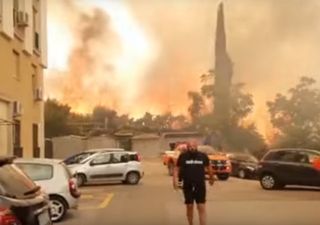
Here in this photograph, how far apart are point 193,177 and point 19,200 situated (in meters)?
6.86

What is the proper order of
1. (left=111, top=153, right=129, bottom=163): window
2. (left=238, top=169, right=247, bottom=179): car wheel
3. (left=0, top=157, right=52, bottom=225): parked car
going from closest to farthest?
(left=0, top=157, right=52, bottom=225): parked car < (left=111, top=153, right=129, bottom=163): window < (left=238, top=169, right=247, bottom=179): car wheel

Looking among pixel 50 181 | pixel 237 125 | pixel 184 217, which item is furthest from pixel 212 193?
pixel 237 125

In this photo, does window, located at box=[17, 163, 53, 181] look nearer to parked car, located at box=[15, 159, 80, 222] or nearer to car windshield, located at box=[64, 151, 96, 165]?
parked car, located at box=[15, 159, 80, 222]

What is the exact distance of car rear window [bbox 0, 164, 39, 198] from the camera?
285 inches

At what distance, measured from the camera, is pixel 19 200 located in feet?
23.4

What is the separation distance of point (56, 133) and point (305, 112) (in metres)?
31.5

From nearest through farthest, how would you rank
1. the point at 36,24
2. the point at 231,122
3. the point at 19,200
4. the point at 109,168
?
the point at 19,200 → the point at 109,168 → the point at 36,24 → the point at 231,122

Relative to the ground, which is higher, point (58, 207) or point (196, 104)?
point (196, 104)

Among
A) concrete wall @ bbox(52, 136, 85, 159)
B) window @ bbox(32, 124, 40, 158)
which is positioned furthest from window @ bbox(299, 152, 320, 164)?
concrete wall @ bbox(52, 136, 85, 159)

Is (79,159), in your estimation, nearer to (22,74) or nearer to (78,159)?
(78,159)

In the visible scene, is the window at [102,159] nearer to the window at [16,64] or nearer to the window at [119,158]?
the window at [119,158]

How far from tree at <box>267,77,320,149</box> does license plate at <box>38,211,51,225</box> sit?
131 feet

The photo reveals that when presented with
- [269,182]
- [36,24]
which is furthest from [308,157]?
[36,24]

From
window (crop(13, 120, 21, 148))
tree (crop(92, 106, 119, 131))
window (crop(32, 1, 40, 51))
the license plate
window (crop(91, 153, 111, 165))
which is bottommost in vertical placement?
the license plate
